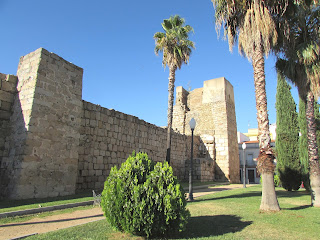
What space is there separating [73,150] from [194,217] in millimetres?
5829

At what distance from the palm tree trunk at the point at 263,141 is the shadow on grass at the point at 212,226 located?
147 cm

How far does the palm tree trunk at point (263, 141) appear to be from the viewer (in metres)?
7.08

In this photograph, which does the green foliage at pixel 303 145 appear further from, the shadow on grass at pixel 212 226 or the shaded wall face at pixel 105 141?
the shadow on grass at pixel 212 226

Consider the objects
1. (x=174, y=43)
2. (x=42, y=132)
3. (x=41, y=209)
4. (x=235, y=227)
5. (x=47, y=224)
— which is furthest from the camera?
(x=174, y=43)

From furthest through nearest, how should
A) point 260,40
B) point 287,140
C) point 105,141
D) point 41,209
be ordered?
point 287,140 < point 105,141 < point 260,40 < point 41,209

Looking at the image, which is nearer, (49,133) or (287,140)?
(49,133)

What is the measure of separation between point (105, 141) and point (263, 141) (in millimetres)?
7795

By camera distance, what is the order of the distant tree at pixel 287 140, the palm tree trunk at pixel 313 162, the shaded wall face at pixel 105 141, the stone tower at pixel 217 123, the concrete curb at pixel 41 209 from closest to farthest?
the concrete curb at pixel 41 209 → the palm tree trunk at pixel 313 162 → the shaded wall face at pixel 105 141 → the distant tree at pixel 287 140 → the stone tower at pixel 217 123

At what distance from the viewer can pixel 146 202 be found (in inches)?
167

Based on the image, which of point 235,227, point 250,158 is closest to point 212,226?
point 235,227

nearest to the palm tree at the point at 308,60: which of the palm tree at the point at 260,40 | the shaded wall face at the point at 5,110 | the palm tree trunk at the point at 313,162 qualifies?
the palm tree trunk at the point at 313,162

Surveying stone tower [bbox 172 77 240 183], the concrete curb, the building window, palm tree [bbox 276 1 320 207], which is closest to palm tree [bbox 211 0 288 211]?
palm tree [bbox 276 1 320 207]

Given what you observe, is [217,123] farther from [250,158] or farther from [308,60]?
[250,158]

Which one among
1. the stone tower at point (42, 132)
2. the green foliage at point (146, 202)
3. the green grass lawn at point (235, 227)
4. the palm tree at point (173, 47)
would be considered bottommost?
the green grass lawn at point (235, 227)
